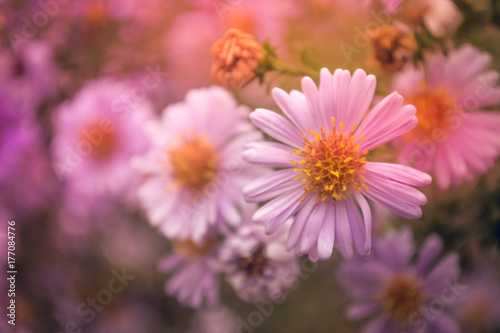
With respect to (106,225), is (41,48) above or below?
above

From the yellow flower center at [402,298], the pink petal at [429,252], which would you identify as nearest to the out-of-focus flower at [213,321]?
the yellow flower center at [402,298]

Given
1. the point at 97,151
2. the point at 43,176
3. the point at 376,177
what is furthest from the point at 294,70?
the point at 43,176

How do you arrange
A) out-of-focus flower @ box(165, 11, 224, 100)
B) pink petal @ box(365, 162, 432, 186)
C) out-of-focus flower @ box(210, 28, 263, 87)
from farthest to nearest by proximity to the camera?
out-of-focus flower @ box(165, 11, 224, 100), out-of-focus flower @ box(210, 28, 263, 87), pink petal @ box(365, 162, 432, 186)

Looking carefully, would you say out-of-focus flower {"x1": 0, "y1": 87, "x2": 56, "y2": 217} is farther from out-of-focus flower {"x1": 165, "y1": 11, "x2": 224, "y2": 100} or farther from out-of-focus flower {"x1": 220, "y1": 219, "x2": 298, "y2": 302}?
out-of-focus flower {"x1": 220, "y1": 219, "x2": 298, "y2": 302}

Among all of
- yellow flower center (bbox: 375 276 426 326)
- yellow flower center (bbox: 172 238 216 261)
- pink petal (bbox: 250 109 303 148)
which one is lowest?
yellow flower center (bbox: 375 276 426 326)

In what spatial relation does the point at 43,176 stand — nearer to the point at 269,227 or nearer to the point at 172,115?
the point at 172,115

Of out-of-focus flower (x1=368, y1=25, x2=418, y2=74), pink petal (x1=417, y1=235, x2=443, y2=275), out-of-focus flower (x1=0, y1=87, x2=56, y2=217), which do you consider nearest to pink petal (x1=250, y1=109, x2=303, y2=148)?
out-of-focus flower (x1=368, y1=25, x2=418, y2=74)

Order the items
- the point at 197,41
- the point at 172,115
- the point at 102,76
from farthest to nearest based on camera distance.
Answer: the point at 197,41 → the point at 102,76 → the point at 172,115
